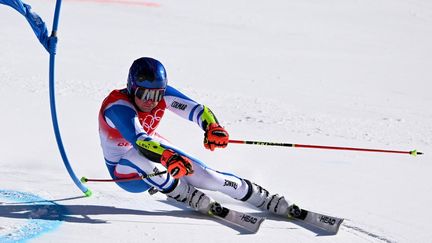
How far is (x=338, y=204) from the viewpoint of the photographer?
5.74 metres

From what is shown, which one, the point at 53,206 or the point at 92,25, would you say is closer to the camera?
the point at 53,206

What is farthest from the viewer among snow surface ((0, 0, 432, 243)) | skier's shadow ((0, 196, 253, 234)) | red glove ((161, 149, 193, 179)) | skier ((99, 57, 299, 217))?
snow surface ((0, 0, 432, 243))

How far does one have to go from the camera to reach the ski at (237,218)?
4938 millimetres

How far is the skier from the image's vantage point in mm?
5008

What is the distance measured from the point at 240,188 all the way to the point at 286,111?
377 centimetres

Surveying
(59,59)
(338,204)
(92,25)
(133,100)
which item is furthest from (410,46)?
(133,100)

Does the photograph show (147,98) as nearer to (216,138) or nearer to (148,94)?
(148,94)

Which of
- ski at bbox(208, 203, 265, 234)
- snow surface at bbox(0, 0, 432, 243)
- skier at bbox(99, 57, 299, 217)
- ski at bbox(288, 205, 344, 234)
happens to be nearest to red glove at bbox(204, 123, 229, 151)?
skier at bbox(99, 57, 299, 217)

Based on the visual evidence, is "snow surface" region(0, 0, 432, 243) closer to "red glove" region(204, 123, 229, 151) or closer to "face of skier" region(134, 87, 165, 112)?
"red glove" region(204, 123, 229, 151)

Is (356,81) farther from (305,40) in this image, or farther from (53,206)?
(53,206)

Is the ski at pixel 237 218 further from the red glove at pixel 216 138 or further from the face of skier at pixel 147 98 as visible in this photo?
the face of skier at pixel 147 98

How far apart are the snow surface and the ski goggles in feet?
2.82

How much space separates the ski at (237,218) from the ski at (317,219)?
16.5 inches

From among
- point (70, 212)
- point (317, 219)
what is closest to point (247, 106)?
point (317, 219)
